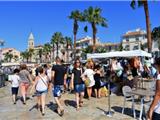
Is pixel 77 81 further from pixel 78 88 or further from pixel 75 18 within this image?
pixel 75 18

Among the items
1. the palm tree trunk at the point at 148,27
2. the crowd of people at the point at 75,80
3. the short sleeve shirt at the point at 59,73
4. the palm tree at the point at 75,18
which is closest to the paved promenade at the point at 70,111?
the crowd of people at the point at 75,80

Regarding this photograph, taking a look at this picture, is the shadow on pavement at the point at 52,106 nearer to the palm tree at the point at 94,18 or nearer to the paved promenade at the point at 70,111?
the paved promenade at the point at 70,111

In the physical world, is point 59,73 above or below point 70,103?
above

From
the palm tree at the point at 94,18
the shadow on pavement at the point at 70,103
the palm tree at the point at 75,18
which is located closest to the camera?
the shadow on pavement at the point at 70,103

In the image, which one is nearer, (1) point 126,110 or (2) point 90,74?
(1) point 126,110

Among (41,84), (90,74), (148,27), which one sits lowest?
(41,84)

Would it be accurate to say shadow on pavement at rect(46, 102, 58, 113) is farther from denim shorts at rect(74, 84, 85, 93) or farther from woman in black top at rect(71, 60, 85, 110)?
denim shorts at rect(74, 84, 85, 93)

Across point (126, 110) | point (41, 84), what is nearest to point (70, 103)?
point (41, 84)

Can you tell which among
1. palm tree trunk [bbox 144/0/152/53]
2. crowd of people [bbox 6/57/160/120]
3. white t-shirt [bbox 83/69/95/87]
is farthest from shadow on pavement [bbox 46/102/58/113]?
palm tree trunk [bbox 144/0/152/53]

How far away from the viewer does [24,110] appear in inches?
475

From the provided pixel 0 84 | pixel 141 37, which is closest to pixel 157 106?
pixel 0 84

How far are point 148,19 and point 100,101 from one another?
16.1 m

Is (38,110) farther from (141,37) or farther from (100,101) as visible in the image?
(141,37)

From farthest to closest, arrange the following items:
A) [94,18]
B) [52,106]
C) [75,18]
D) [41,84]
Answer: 1. [75,18]
2. [94,18]
3. [52,106]
4. [41,84]
